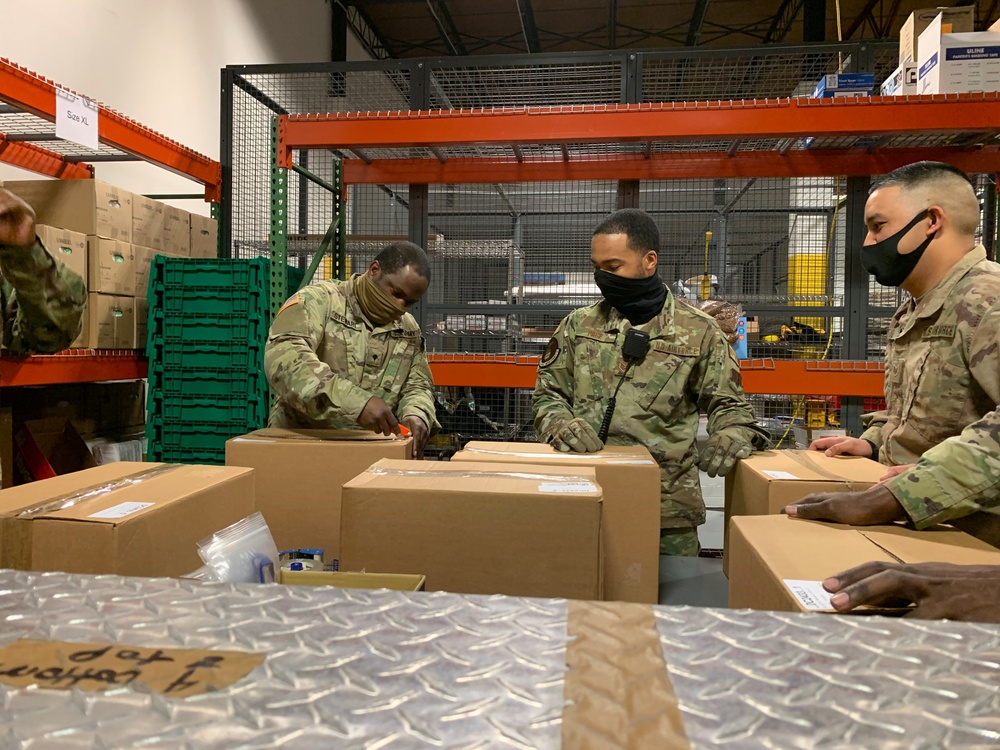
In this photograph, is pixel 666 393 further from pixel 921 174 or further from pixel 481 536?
pixel 481 536

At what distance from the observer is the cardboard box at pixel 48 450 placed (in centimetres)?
294

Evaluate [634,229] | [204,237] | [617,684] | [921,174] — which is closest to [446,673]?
[617,684]

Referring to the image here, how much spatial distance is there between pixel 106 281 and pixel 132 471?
242 cm

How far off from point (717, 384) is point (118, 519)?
5.97 feet

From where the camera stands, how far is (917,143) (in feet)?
11.8

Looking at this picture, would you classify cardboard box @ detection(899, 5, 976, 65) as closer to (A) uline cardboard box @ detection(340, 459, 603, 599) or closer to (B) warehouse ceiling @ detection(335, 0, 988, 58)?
(A) uline cardboard box @ detection(340, 459, 603, 599)

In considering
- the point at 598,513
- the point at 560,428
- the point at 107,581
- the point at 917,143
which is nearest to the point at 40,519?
the point at 107,581

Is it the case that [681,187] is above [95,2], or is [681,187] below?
below

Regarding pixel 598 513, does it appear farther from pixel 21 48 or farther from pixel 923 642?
pixel 21 48

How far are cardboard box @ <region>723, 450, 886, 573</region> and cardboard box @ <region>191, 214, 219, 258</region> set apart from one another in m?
3.61

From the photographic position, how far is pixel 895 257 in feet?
5.55

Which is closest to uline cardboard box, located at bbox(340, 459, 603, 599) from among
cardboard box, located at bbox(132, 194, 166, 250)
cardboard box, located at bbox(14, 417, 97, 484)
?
cardboard box, located at bbox(14, 417, 97, 484)

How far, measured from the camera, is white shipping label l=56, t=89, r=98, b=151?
8.09 feet

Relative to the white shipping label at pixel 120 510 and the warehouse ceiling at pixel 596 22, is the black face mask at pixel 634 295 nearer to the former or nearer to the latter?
the white shipping label at pixel 120 510
